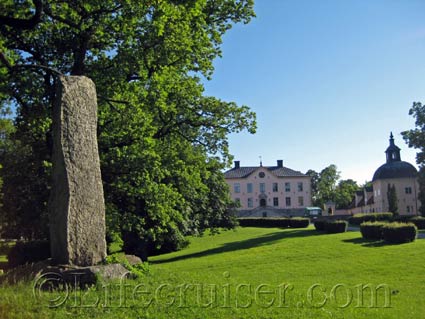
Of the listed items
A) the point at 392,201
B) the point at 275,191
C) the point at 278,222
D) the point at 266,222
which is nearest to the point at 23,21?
the point at 278,222

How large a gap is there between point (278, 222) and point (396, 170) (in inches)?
1495

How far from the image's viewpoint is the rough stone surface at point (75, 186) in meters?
8.20

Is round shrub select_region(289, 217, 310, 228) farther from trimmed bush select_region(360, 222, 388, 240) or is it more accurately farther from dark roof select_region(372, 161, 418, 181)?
dark roof select_region(372, 161, 418, 181)

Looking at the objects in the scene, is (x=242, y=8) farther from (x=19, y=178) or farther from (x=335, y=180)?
(x=335, y=180)

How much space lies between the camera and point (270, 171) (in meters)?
89.5

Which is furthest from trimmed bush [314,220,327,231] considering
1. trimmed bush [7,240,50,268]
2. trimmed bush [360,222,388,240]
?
trimmed bush [7,240,50,268]

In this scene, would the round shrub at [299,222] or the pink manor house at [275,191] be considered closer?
the round shrub at [299,222]

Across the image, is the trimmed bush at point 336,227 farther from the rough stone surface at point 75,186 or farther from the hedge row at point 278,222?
the rough stone surface at point 75,186

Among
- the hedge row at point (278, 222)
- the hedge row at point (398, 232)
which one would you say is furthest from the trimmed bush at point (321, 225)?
the hedge row at point (398, 232)

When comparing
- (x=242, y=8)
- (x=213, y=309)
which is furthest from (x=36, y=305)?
(x=242, y=8)

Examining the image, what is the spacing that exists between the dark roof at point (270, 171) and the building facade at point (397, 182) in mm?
15470

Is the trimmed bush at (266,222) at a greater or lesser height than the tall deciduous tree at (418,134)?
lesser

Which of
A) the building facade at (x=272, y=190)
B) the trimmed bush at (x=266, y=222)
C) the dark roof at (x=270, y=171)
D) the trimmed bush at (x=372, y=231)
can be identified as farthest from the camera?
the dark roof at (x=270, y=171)

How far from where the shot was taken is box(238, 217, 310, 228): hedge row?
4700cm
